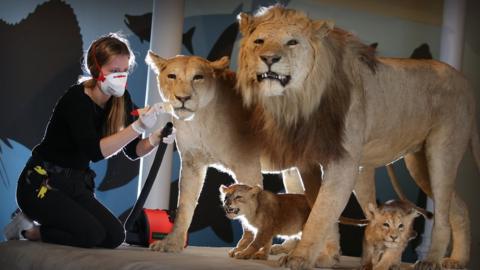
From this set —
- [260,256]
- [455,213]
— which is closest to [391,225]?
[260,256]

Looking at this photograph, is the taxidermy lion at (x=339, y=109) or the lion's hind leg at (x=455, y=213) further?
the lion's hind leg at (x=455, y=213)

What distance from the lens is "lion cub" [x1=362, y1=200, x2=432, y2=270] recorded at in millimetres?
3301

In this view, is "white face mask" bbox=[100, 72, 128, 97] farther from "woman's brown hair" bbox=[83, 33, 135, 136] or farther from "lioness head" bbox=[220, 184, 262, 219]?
"lioness head" bbox=[220, 184, 262, 219]

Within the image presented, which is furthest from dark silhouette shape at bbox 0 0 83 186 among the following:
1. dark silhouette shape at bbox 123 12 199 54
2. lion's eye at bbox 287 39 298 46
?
lion's eye at bbox 287 39 298 46

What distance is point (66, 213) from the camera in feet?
12.4

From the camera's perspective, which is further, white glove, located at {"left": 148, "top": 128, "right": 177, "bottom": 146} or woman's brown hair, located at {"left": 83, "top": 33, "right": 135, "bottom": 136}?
woman's brown hair, located at {"left": 83, "top": 33, "right": 135, "bottom": 136}

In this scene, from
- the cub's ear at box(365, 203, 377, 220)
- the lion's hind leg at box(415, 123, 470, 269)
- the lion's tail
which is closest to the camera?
the cub's ear at box(365, 203, 377, 220)

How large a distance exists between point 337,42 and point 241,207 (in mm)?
898

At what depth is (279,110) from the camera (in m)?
3.32

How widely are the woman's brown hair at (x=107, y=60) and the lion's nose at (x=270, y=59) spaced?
0.98 m

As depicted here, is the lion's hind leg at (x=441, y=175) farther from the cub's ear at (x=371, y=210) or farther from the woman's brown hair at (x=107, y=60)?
the woman's brown hair at (x=107, y=60)

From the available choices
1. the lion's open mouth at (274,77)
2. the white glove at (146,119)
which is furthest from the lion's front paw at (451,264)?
the white glove at (146,119)

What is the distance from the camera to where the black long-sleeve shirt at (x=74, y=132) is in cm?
373

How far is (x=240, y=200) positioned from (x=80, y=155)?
2.95 ft
